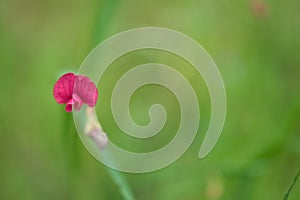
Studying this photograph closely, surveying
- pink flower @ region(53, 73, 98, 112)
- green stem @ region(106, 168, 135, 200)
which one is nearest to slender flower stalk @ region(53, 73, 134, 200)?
pink flower @ region(53, 73, 98, 112)

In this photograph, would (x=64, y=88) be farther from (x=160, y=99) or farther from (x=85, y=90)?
(x=160, y=99)

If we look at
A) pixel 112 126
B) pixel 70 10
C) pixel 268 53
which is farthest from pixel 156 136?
pixel 70 10

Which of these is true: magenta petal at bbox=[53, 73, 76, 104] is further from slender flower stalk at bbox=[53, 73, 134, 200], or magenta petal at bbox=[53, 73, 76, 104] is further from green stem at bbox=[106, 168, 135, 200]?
green stem at bbox=[106, 168, 135, 200]

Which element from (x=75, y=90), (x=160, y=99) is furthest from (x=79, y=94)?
(x=160, y=99)

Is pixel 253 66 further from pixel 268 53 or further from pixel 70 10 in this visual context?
pixel 70 10

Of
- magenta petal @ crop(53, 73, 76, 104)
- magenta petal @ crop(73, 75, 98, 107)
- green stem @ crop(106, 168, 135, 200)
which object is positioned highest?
magenta petal @ crop(53, 73, 76, 104)

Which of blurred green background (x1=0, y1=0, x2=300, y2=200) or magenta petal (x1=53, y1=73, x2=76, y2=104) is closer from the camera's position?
magenta petal (x1=53, y1=73, x2=76, y2=104)
